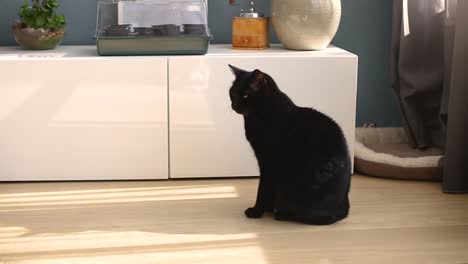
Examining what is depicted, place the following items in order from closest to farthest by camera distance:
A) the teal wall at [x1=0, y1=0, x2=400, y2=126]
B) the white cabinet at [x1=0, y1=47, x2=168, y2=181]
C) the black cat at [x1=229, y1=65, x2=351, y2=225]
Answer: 1. the black cat at [x1=229, y1=65, x2=351, y2=225]
2. the white cabinet at [x1=0, y1=47, x2=168, y2=181]
3. the teal wall at [x1=0, y1=0, x2=400, y2=126]

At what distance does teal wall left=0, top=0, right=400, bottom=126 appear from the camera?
289 cm

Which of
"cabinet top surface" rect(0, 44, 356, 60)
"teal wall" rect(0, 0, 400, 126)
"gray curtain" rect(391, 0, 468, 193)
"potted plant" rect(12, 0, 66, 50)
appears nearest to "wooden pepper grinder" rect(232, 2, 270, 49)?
"cabinet top surface" rect(0, 44, 356, 60)

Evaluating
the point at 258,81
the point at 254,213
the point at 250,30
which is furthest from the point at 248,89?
the point at 250,30

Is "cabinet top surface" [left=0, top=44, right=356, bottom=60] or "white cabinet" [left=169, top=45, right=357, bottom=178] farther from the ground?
"cabinet top surface" [left=0, top=44, right=356, bottom=60]

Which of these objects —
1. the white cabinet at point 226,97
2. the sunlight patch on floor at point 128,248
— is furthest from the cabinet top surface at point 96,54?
the sunlight patch on floor at point 128,248

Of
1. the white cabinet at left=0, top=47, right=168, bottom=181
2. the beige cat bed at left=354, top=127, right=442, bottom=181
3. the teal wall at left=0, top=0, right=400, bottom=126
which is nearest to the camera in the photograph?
the white cabinet at left=0, top=47, right=168, bottom=181

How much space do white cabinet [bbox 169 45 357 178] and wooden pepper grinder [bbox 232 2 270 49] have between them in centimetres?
10

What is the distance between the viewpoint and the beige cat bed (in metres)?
2.67

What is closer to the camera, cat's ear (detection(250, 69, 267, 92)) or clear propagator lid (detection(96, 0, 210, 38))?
cat's ear (detection(250, 69, 267, 92))

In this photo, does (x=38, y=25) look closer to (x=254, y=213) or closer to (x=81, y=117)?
(x=81, y=117)

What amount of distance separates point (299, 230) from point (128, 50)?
0.91m

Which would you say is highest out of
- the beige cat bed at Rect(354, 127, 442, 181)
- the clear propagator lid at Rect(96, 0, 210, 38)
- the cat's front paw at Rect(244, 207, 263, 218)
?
the clear propagator lid at Rect(96, 0, 210, 38)

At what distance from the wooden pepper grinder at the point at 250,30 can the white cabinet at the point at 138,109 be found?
0.10 metres

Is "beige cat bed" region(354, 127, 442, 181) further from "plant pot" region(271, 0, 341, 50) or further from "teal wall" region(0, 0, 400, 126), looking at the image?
"plant pot" region(271, 0, 341, 50)
